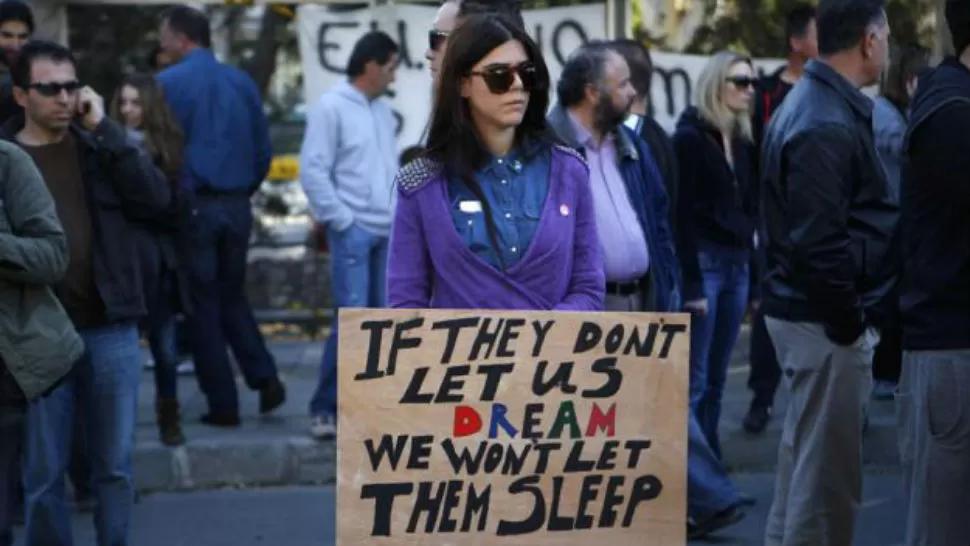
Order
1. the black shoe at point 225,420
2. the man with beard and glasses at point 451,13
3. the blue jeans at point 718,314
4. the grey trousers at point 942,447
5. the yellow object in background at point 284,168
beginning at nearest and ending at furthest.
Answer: the grey trousers at point 942,447, the man with beard and glasses at point 451,13, the blue jeans at point 718,314, the black shoe at point 225,420, the yellow object in background at point 284,168

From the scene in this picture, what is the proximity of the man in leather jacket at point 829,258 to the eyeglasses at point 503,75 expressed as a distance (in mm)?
1192

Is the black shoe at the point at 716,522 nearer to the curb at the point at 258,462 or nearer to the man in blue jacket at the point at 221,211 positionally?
the curb at the point at 258,462

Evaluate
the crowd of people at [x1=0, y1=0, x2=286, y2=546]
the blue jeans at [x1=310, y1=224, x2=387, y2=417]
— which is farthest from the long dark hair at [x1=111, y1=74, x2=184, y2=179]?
the blue jeans at [x1=310, y1=224, x2=387, y2=417]

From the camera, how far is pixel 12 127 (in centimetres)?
710

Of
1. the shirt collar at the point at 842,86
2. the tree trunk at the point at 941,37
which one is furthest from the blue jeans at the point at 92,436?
the tree trunk at the point at 941,37

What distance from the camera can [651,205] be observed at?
7.68 meters

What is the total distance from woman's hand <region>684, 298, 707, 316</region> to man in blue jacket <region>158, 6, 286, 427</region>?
8.89 feet

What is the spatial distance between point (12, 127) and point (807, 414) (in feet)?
10.1

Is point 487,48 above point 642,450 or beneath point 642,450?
above

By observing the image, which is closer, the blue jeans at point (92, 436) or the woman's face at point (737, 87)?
the blue jeans at point (92, 436)

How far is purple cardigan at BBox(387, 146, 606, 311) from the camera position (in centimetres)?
511

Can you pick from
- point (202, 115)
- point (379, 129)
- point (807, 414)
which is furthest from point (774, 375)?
point (807, 414)

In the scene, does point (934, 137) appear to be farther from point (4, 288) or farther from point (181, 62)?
point (181, 62)

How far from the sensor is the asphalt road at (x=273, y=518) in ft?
26.9
